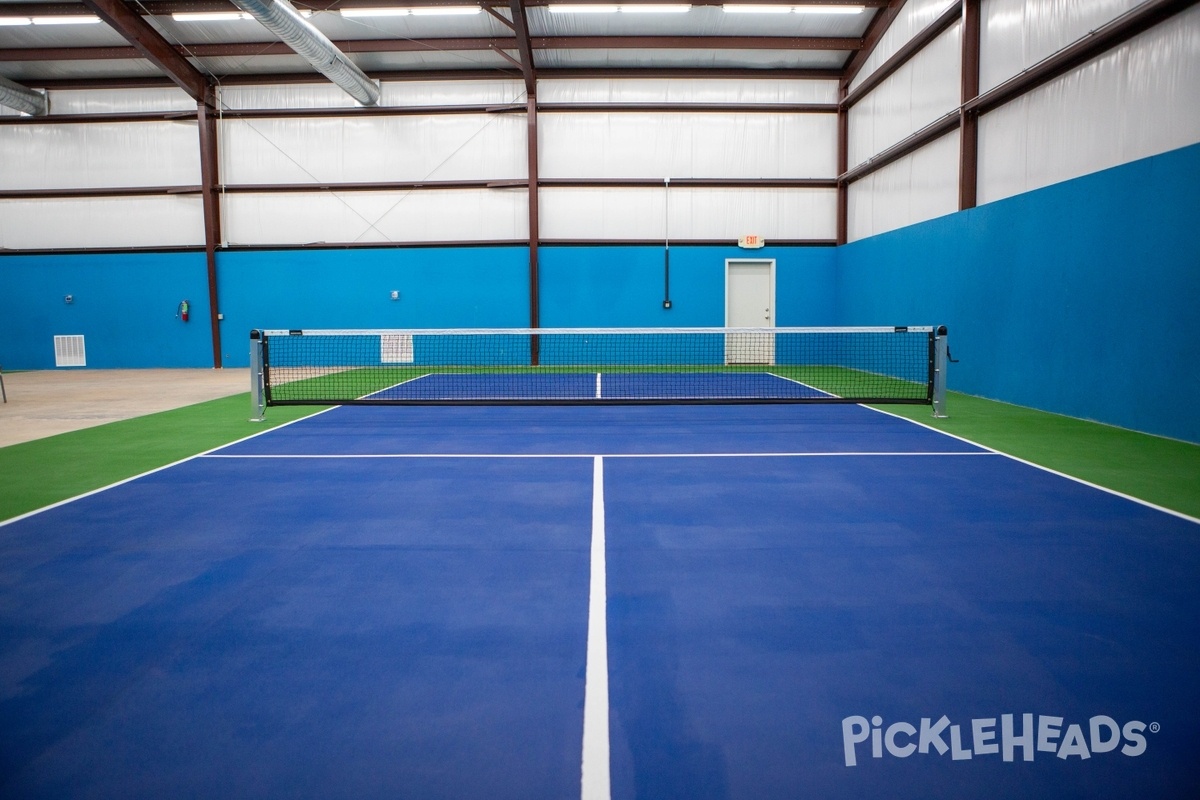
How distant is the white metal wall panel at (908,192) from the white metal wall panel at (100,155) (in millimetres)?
17462

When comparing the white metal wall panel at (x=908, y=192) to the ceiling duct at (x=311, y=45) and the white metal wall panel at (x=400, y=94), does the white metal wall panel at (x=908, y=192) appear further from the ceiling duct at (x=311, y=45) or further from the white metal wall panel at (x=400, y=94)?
the ceiling duct at (x=311, y=45)

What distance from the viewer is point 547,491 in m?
6.34

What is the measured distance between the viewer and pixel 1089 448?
8.05m

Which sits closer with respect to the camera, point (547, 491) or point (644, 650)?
point (644, 650)

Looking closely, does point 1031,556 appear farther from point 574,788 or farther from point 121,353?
point 121,353

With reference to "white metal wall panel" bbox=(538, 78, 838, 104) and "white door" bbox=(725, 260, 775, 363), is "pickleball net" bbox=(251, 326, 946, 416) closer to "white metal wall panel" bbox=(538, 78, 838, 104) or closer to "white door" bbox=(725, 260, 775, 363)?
"white door" bbox=(725, 260, 775, 363)

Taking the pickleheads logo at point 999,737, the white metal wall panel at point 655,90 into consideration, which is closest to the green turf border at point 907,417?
the pickleheads logo at point 999,737

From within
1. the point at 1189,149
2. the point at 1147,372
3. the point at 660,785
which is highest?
A: the point at 1189,149

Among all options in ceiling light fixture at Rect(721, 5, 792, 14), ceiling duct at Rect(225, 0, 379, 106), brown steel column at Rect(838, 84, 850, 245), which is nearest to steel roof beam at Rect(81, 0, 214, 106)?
ceiling duct at Rect(225, 0, 379, 106)

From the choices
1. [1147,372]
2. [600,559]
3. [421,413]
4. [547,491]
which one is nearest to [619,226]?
[421,413]

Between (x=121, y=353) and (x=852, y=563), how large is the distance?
2225 cm

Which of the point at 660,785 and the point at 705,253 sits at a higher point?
the point at 705,253

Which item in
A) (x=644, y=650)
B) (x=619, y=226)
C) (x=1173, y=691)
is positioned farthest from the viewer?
(x=619, y=226)

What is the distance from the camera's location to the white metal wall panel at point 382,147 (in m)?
20.0
